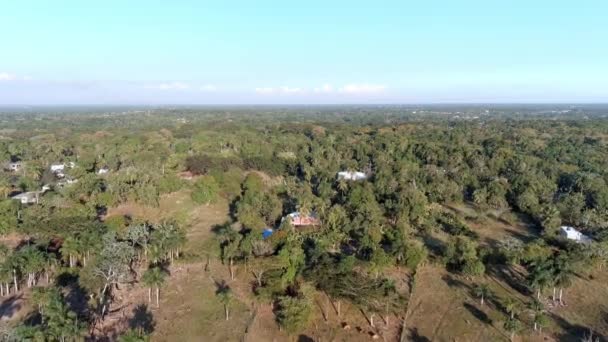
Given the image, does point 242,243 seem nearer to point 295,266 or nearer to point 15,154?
point 295,266

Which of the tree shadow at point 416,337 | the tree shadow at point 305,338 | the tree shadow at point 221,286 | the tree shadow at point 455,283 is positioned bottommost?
the tree shadow at point 416,337

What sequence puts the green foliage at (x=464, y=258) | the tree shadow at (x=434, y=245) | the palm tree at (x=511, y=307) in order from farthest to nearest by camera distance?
the tree shadow at (x=434, y=245)
the green foliage at (x=464, y=258)
the palm tree at (x=511, y=307)

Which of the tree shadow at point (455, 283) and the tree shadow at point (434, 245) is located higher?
the tree shadow at point (434, 245)

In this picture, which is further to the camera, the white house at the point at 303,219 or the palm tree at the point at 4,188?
the palm tree at the point at 4,188

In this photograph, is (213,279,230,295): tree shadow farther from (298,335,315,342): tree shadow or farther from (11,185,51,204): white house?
(11,185,51,204): white house

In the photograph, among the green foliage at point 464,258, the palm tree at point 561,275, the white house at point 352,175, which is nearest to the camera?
the palm tree at point 561,275

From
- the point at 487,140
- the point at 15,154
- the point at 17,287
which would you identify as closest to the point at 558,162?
the point at 487,140

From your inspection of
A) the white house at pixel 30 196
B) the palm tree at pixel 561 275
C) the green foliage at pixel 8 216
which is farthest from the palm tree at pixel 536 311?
the white house at pixel 30 196

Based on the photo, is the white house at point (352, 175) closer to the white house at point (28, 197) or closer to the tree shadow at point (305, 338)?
the white house at point (28, 197)
